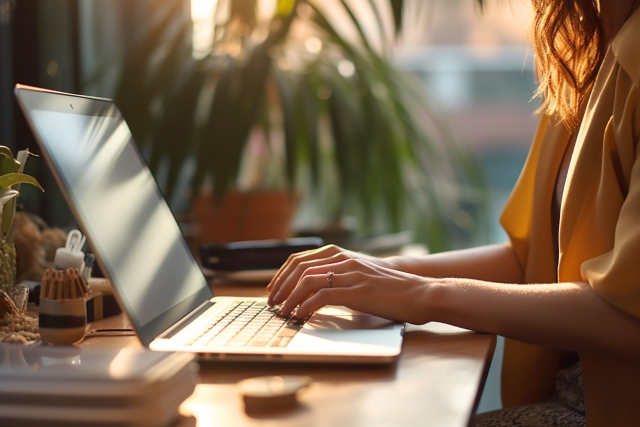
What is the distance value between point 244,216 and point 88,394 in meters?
1.21

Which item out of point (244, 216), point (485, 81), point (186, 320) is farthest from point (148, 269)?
point (485, 81)

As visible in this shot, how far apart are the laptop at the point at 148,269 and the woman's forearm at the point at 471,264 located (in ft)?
0.60

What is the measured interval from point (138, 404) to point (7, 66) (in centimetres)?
130

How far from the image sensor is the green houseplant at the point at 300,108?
1.64 m

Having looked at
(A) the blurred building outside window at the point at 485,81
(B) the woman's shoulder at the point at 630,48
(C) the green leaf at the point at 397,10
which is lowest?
(A) the blurred building outside window at the point at 485,81

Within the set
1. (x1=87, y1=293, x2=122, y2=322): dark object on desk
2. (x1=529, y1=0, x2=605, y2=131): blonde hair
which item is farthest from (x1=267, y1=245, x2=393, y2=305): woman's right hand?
(x1=529, y1=0, x2=605, y2=131): blonde hair

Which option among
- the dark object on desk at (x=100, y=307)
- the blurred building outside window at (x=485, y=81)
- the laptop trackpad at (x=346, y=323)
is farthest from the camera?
the blurred building outside window at (x=485, y=81)

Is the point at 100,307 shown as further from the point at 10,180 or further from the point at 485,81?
the point at 485,81

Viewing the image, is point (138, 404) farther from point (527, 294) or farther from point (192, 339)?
point (527, 294)

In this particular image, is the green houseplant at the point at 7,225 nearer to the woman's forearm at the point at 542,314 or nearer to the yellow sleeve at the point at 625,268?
the woman's forearm at the point at 542,314

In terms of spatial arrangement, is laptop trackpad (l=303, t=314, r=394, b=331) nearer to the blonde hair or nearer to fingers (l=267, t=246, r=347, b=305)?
fingers (l=267, t=246, r=347, b=305)

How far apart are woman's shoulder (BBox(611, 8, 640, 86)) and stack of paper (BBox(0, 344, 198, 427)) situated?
63 cm

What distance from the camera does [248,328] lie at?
73cm

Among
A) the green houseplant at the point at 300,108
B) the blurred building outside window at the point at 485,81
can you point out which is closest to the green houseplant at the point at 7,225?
the green houseplant at the point at 300,108
